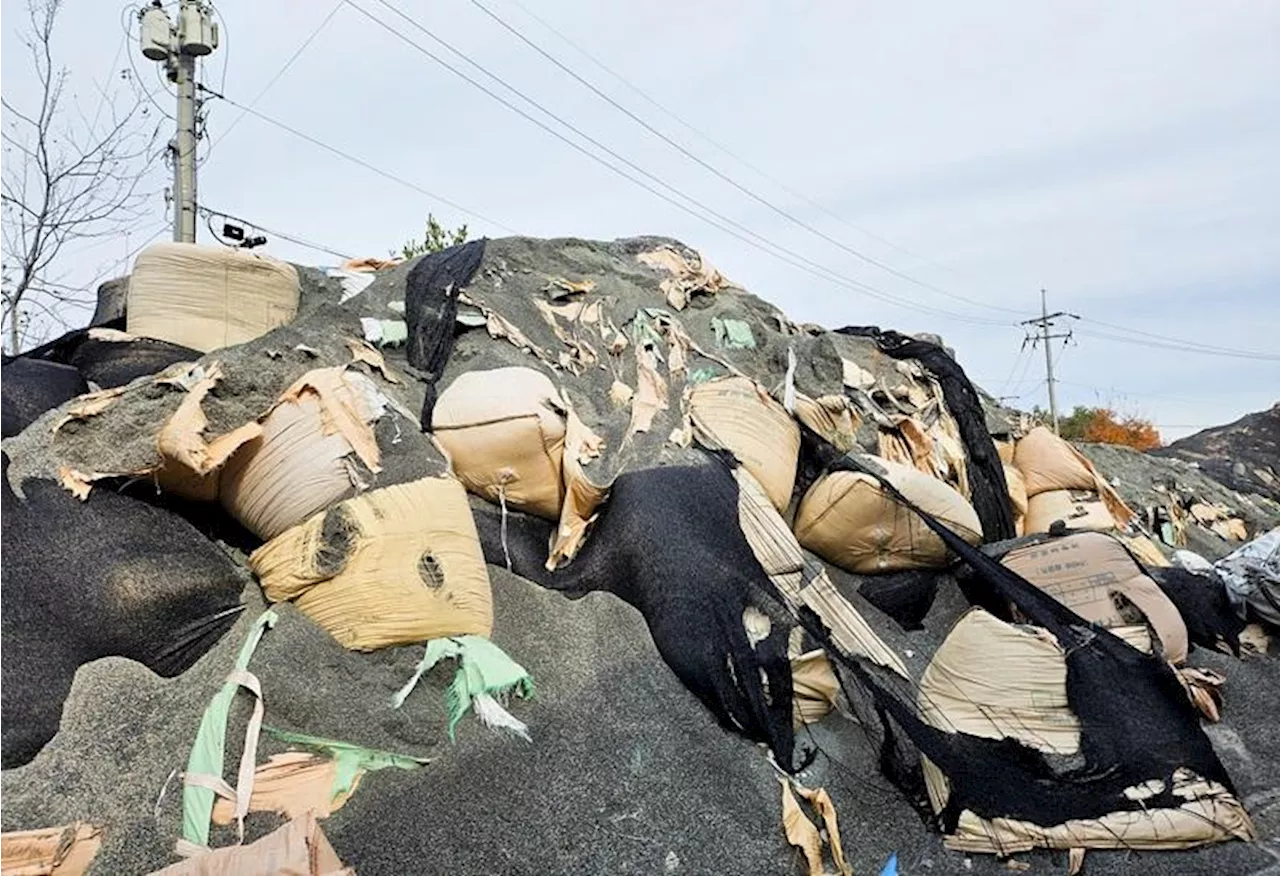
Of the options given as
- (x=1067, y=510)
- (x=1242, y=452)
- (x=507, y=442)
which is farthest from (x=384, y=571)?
(x=1242, y=452)

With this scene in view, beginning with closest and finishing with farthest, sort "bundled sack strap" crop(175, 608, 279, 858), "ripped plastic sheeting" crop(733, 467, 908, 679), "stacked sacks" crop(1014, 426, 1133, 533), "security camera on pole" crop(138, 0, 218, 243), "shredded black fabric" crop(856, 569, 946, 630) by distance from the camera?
"bundled sack strap" crop(175, 608, 279, 858), "ripped plastic sheeting" crop(733, 467, 908, 679), "shredded black fabric" crop(856, 569, 946, 630), "stacked sacks" crop(1014, 426, 1133, 533), "security camera on pole" crop(138, 0, 218, 243)

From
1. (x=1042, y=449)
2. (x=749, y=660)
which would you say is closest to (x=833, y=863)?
(x=749, y=660)

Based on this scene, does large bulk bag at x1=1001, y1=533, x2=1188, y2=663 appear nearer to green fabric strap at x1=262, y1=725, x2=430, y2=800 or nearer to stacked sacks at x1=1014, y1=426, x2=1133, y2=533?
stacked sacks at x1=1014, y1=426, x2=1133, y2=533

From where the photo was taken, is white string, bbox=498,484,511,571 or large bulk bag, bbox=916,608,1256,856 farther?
white string, bbox=498,484,511,571

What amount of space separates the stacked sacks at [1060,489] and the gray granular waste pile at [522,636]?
26.8 inches

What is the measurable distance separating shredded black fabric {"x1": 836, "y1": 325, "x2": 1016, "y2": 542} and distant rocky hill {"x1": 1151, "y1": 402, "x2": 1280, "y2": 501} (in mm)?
5135

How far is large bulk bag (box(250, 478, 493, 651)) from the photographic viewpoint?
112 inches

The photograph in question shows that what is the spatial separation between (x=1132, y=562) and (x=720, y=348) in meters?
2.01

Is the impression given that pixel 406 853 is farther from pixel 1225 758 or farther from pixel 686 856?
pixel 1225 758

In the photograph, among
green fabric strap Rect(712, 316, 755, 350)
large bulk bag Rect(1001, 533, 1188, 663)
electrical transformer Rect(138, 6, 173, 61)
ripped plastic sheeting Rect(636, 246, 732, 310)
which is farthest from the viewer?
electrical transformer Rect(138, 6, 173, 61)

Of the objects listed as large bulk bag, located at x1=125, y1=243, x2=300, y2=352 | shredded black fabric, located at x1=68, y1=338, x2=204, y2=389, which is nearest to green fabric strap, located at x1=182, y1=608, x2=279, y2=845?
shredded black fabric, located at x1=68, y1=338, x2=204, y2=389

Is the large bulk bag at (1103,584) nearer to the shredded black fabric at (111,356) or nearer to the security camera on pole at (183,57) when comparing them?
the shredded black fabric at (111,356)

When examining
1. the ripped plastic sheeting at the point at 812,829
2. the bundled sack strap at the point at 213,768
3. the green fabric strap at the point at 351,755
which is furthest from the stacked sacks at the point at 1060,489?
the bundled sack strap at the point at 213,768

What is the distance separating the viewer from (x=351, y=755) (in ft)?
8.42
